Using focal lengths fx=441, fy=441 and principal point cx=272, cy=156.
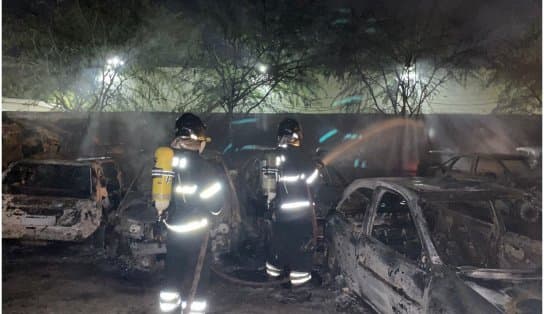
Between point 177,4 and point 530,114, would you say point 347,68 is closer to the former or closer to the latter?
point 177,4

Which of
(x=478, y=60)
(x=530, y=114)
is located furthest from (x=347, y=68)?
(x=530, y=114)

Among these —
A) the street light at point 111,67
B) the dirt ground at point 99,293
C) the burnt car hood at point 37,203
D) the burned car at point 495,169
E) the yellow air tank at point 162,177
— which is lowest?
the dirt ground at point 99,293

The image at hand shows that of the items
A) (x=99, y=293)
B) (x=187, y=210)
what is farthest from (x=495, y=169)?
(x=99, y=293)

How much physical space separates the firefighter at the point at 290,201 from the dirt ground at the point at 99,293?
0.36 m

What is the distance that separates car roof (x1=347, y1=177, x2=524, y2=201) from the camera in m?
A: 4.01

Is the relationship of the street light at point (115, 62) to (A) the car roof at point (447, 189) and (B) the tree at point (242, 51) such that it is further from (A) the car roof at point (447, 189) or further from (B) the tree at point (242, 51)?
(A) the car roof at point (447, 189)

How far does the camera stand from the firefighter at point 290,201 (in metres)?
5.32

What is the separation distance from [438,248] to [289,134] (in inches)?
94.2

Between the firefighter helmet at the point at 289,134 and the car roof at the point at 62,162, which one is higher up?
the firefighter helmet at the point at 289,134

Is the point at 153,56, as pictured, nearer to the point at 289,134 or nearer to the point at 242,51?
the point at 242,51

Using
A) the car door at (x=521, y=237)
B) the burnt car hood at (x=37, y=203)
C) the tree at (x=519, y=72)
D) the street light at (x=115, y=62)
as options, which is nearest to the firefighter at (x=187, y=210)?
the burnt car hood at (x=37, y=203)

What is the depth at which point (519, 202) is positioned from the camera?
443cm

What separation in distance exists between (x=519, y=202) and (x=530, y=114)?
16625 millimetres

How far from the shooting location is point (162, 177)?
4055mm
